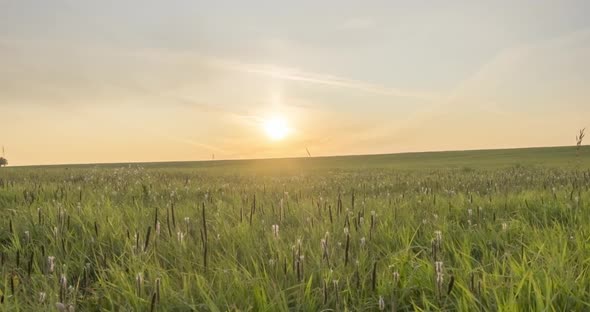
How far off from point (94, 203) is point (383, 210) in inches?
182

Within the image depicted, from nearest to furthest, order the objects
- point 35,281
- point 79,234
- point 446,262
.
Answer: point 35,281 → point 446,262 → point 79,234

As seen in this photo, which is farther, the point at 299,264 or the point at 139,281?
the point at 299,264

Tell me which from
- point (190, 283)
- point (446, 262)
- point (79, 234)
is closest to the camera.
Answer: point (190, 283)

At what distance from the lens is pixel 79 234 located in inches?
191

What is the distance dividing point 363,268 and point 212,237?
169 centimetres

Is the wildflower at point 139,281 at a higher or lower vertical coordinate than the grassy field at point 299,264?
higher

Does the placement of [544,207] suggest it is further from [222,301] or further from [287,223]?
[222,301]

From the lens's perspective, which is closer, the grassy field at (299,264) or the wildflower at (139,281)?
the wildflower at (139,281)

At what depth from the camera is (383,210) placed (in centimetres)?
587

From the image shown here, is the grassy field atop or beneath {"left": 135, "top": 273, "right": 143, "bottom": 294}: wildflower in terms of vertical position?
beneath

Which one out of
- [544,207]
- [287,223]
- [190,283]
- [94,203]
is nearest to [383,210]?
[287,223]

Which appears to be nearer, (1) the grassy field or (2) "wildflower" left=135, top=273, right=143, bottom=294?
→ (2) "wildflower" left=135, top=273, right=143, bottom=294

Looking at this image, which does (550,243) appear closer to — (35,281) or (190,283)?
(190,283)

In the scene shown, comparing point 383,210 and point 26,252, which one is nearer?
point 26,252
